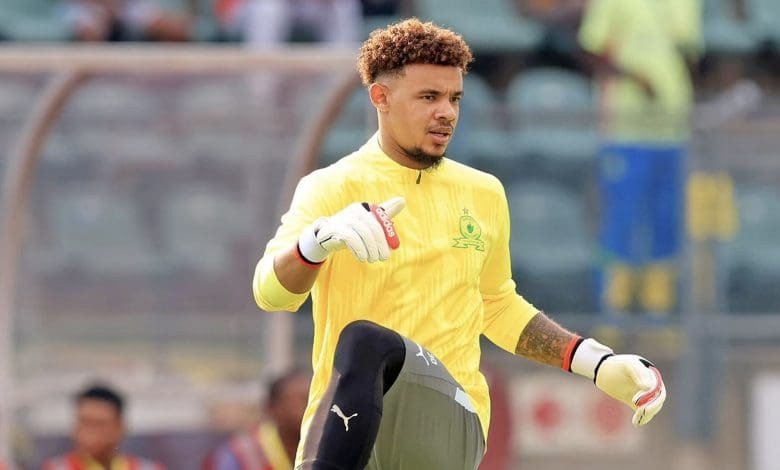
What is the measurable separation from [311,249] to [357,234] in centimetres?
15

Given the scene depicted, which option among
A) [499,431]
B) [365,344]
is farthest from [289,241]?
[499,431]

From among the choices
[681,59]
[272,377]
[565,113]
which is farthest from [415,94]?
[681,59]

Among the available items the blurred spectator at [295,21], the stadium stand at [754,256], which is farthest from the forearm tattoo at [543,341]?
the blurred spectator at [295,21]

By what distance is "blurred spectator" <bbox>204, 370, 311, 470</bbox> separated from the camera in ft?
22.2

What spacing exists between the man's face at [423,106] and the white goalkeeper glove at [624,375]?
647mm

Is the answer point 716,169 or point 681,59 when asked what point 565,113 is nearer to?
point 716,169

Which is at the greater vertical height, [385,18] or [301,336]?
[385,18]

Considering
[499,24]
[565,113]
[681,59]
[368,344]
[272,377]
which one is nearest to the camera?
[368,344]

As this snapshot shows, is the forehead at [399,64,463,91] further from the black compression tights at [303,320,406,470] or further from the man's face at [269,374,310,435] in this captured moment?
the man's face at [269,374,310,435]

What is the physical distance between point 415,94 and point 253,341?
12.6ft

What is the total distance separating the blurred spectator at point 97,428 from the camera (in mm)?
6902

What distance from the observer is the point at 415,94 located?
12.0ft

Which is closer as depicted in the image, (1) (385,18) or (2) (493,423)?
(2) (493,423)

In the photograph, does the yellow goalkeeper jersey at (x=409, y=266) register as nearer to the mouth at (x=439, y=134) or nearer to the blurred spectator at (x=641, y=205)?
the mouth at (x=439, y=134)
